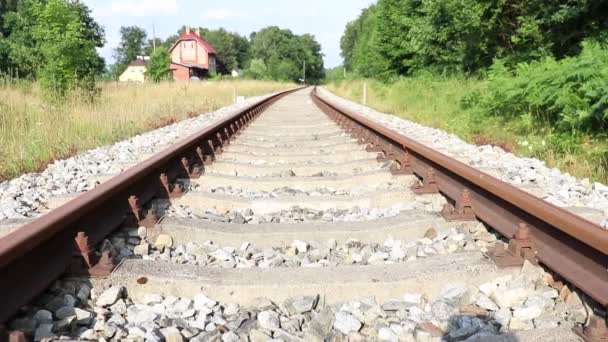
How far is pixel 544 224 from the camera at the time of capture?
8.21 ft

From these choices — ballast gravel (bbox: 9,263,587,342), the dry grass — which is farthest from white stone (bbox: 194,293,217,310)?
the dry grass

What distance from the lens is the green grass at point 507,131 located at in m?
5.49

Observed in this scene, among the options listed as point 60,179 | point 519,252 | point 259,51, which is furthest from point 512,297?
point 259,51

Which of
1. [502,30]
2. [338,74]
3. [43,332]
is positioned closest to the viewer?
[43,332]

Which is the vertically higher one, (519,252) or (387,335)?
(519,252)

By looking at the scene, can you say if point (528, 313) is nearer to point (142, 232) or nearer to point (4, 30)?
point (142, 232)

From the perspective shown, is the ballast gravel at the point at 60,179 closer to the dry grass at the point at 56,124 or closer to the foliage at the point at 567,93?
the dry grass at the point at 56,124

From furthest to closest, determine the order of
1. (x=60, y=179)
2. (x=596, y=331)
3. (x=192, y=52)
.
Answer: (x=192, y=52), (x=60, y=179), (x=596, y=331)

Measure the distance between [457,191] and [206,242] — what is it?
64.9 inches

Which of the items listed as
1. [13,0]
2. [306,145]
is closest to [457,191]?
[306,145]

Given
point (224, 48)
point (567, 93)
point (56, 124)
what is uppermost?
point (224, 48)

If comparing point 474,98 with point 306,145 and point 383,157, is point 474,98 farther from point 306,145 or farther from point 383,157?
point 383,157

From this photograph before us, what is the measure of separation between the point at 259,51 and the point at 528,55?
4929 inches

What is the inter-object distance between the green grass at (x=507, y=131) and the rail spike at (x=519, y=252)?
2635 millimetres
